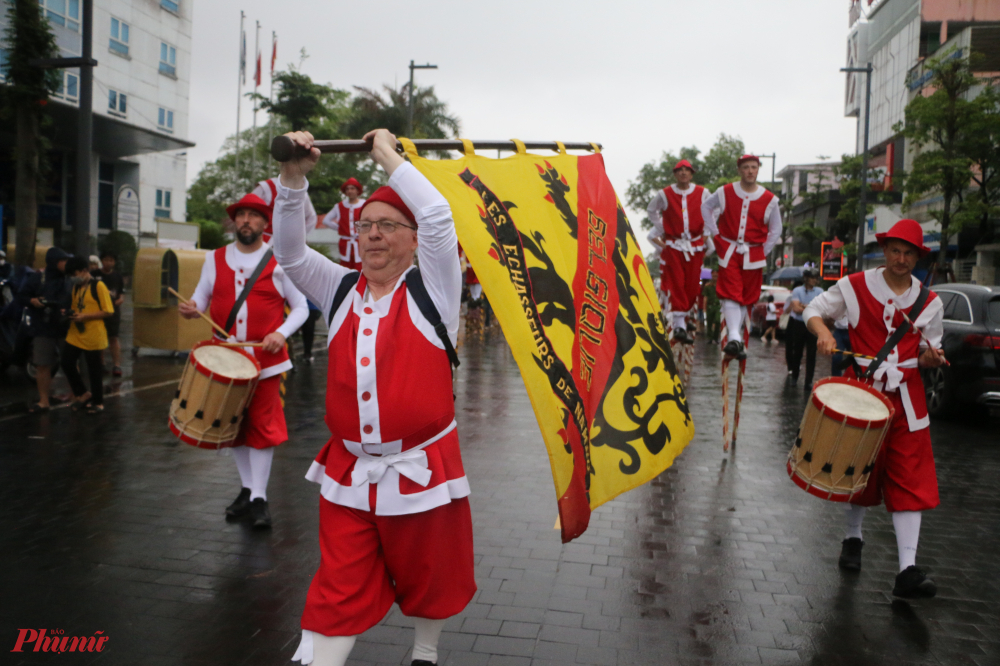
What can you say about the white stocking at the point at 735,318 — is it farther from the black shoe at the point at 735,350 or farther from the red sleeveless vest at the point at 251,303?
the red sleeveless vest at the point at 251,303

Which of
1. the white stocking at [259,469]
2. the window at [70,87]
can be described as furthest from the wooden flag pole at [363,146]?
the window at [70,87]

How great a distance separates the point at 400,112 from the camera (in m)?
46.0

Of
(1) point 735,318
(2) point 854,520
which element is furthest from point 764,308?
(2) point 854,520

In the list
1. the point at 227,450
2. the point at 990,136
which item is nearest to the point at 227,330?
the point at 227,450

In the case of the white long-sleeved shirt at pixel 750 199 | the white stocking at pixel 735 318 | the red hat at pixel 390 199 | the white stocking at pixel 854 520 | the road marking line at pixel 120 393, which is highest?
the white long-sleeved shirt at pixel 750 199

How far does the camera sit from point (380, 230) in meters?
3.04

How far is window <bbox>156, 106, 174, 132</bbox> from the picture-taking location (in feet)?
124

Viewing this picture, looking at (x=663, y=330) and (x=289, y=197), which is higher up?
(x=289, y=197)

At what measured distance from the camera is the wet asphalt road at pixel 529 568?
404cm

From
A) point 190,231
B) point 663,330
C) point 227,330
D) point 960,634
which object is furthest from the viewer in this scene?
point 190,231

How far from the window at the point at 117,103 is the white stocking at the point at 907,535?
3616 centimetres

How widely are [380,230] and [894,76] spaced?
5519 centimetres

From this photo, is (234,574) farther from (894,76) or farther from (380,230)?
(894,76)

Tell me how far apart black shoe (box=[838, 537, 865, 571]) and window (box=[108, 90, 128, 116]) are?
35.8 m
